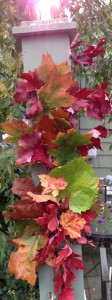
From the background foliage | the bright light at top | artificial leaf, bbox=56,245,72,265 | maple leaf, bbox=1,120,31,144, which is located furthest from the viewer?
the background foliage

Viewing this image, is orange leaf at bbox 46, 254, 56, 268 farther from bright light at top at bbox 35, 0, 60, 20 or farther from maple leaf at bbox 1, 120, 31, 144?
bright light at top at bbox 35, 0, 60, 20

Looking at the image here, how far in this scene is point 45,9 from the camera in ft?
4.03

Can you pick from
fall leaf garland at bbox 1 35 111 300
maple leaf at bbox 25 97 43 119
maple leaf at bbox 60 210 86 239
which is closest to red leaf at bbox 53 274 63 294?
fall leaf garland at bbox 1 35 111 300

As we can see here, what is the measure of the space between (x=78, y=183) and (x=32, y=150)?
0.17 m

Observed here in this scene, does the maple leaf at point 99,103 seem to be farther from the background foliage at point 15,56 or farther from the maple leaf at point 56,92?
the background foliage at point 15,56

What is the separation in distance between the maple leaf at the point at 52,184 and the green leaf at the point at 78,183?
0.02m

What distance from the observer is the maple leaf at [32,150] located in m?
1.01

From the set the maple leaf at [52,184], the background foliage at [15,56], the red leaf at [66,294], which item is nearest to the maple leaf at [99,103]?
the maple leaf at [52,184]

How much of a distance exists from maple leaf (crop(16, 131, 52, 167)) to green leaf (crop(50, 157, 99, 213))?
0.06 m

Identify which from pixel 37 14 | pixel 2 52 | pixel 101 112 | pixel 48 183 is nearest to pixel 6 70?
pixel 2 52

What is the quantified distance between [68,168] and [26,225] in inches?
9.3

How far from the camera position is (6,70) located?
286cm

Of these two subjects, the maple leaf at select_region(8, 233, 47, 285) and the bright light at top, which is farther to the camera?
the bright light at top

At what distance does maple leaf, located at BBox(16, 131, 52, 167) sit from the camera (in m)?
1.01
